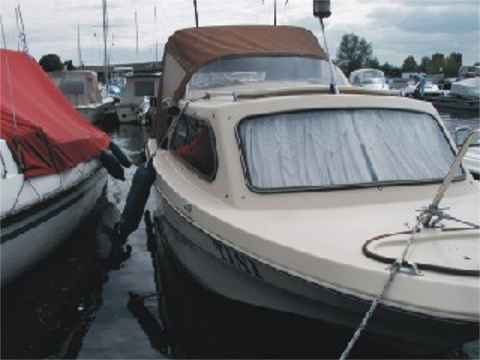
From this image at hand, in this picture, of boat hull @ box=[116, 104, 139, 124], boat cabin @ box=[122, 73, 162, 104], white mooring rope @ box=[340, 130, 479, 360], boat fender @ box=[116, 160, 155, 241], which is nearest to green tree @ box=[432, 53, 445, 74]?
boat cabin @ box=[122, 73, 162, 104]

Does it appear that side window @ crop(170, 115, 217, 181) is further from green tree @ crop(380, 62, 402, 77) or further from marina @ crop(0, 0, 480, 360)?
green tree @ crop(380, 62, 402, 77)

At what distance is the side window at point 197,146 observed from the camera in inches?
243

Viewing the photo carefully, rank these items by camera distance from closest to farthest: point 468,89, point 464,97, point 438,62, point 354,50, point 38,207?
point 38,207
point 464,97
point 468,89
point 438,62
point 354,50

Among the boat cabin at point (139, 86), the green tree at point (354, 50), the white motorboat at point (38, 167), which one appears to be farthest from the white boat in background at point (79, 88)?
the green tree at point (354, 50)

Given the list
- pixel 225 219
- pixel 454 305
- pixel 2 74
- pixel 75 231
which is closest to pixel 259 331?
pixel 225 219

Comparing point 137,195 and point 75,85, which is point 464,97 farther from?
point 137,195

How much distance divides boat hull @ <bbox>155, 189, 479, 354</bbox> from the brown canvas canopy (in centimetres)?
395

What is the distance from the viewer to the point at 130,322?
646 cm

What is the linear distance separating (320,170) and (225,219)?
3.37ft

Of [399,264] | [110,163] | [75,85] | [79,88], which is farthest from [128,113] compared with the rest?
[399,264]

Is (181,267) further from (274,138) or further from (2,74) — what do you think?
(2,74)

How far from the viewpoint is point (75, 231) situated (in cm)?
902

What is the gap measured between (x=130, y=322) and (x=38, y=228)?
150 cm

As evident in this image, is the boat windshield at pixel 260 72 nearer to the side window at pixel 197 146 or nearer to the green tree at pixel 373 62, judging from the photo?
the side window at pixel 197 146
